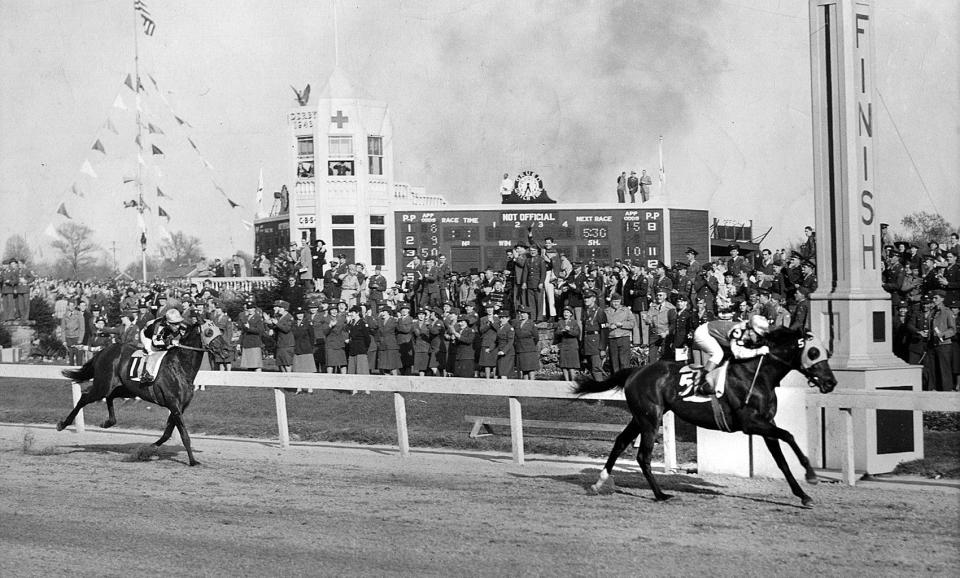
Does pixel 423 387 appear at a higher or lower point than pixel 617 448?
higher

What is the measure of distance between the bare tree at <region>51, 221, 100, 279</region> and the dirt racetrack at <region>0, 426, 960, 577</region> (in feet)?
57.5

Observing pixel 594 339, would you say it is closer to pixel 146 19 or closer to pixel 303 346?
pixel 303 346

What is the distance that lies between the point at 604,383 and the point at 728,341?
3.77 feet

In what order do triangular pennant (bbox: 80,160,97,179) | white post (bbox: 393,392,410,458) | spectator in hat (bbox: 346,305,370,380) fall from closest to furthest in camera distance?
white post (bbox: 393,392,410,458) < spectator in hat (bbox: 346,305,370,380) < triangular pennant (bbox: 80,160,97,179)

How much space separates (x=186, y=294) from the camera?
22.6 meters

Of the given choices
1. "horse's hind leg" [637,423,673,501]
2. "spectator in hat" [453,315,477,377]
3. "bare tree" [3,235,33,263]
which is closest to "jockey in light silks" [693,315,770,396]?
"horse's hind leg" [637,423,673,501]

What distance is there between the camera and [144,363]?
12.5m

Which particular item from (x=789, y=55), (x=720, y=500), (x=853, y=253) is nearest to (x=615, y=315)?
(x=789, y=55)

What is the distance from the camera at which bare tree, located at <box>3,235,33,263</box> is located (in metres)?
26.4

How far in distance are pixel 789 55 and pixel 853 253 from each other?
596cm

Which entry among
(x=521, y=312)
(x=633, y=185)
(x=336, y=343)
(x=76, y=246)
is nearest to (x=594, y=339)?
(x=521, y=312)

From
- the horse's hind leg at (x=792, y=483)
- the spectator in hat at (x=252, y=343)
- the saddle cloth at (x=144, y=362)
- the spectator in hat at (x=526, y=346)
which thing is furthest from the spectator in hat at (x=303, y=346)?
the horse's hind leg at (x=792, y=483)

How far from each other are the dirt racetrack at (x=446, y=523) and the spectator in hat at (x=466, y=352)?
4.94 metres

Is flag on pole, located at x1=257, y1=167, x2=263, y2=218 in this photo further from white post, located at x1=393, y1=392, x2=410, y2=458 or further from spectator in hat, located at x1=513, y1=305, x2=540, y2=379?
white post, located at x1=393, y1=392, x2=410, y2=458
